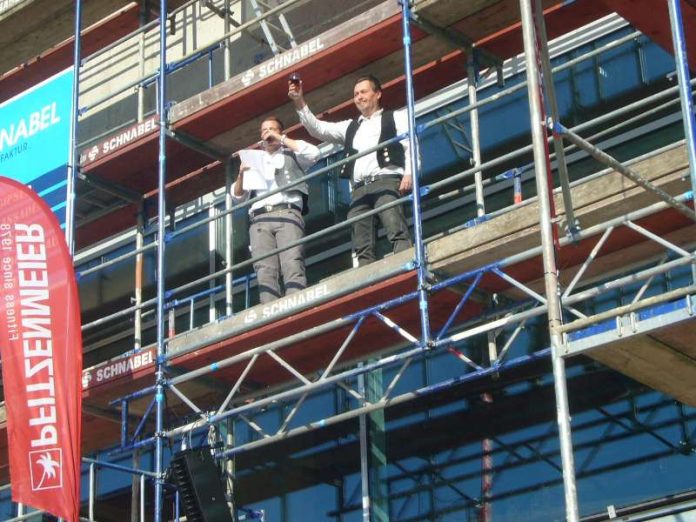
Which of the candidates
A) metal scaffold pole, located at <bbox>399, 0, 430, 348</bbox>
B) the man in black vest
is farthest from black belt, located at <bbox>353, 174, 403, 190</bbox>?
metal scaffold pole, located at <bbox>399, 0, 430, 348</bbox>

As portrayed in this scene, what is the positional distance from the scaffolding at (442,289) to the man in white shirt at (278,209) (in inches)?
13.4

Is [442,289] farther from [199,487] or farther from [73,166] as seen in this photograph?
[73,166]

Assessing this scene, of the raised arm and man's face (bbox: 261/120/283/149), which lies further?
man's face (bbox: 261/120/283/149)

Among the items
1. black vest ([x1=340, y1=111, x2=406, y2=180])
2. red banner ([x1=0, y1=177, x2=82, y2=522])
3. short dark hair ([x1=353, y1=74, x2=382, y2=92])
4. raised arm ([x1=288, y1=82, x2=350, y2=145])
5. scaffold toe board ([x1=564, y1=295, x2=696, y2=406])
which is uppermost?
short dark hair ([x1=353, y1=74, x2=382, y2=92])

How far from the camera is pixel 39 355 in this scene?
13.0 meters

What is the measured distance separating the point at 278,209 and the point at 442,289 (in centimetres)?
206

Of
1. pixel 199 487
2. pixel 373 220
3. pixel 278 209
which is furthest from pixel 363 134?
pixel 199 487

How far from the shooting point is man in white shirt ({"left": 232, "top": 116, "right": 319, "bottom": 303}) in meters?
13.5

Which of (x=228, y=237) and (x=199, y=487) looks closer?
(x=199, y=487)

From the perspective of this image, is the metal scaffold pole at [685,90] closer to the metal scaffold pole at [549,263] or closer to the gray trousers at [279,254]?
the metal scaffold pole at [549,263]

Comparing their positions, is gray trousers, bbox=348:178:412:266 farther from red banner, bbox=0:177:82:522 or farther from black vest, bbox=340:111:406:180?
red banner, bbox=0:177:82:522

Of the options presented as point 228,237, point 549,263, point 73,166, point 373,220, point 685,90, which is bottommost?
point 549,263

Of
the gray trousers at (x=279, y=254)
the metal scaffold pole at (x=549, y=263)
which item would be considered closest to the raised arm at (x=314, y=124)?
the gray trousers at (x=279, y=254)

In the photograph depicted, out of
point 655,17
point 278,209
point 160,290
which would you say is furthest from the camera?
point 278,209
